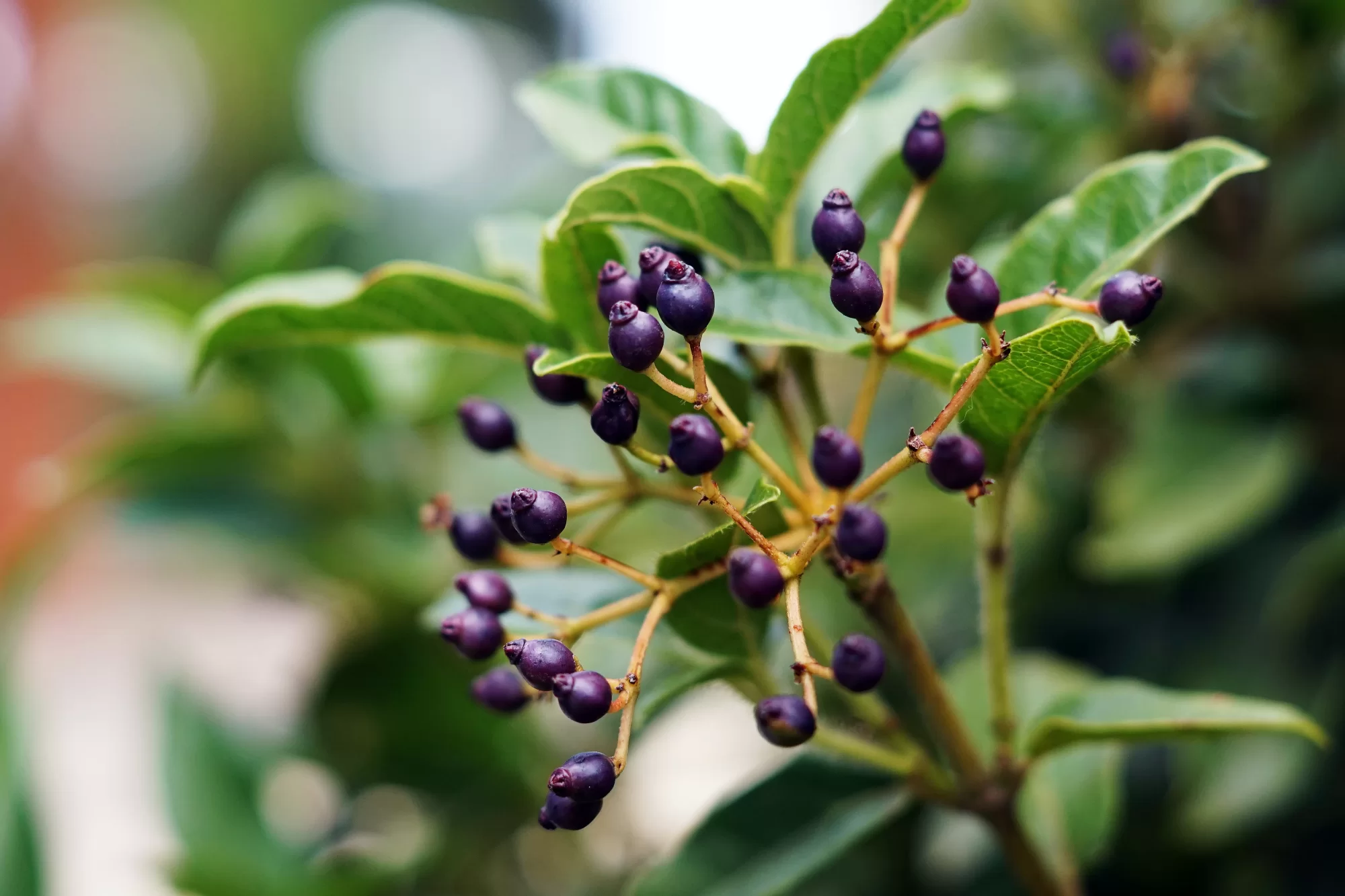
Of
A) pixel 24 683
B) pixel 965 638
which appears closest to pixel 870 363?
pixel 965 638

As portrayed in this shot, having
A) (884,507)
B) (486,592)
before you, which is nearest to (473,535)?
(486,592)

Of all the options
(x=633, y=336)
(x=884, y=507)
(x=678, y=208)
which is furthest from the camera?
(x=884, y=507)

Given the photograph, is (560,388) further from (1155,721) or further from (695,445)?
(1155,721)

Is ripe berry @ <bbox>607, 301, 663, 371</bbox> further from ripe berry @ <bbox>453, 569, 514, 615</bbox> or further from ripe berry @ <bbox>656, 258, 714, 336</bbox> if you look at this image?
ripe berry @ <bbox>453, 569, 514, 615</bbox>

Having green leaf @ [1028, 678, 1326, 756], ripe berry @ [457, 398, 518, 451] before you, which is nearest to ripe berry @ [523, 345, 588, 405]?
ripe berry @ [457, 398, 518, 451]

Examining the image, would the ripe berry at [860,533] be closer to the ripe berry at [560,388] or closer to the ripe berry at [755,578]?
the ripe berry at [755,578]

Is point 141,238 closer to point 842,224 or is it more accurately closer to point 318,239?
point 318,239

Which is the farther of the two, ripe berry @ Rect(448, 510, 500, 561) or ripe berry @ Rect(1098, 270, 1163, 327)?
ripe berry @ Rect(448, 510, 500, 561)
